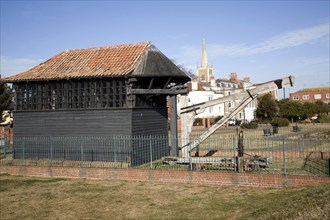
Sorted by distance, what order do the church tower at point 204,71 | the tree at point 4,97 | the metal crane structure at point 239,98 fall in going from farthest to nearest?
the church tower at point 204,71 < the tree at point 4,97 < the metal crane structure at point 239,98

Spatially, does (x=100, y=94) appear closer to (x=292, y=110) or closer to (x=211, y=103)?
(x=211, y=103)

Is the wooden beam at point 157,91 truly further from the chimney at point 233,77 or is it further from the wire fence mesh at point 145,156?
the chimney at point 233,77

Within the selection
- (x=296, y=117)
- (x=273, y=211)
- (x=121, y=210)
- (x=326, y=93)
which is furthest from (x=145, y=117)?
(x=326, y=93)

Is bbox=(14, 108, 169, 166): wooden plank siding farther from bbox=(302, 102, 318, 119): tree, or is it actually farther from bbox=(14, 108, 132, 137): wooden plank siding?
bbox=(302, 102, 318, 119): tree

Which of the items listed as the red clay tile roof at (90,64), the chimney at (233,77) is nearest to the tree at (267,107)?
the chimney at (233,77)

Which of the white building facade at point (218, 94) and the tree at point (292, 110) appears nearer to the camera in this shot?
the tree at point (292, 110)

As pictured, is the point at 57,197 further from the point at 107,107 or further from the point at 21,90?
the point at 21,90

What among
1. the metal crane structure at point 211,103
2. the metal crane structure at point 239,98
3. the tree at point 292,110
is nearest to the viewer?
the metal crane structure at point 211,103

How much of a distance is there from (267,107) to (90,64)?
120 feet

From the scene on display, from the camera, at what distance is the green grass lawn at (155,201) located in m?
9.49

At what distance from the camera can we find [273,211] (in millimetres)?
9078

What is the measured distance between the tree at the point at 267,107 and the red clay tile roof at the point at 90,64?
111ft

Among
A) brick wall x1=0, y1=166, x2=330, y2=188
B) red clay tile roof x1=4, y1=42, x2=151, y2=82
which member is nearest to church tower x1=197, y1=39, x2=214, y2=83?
red clay tile roof x1=4, y1=42, x2=151, y2=82

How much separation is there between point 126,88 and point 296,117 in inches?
1710
